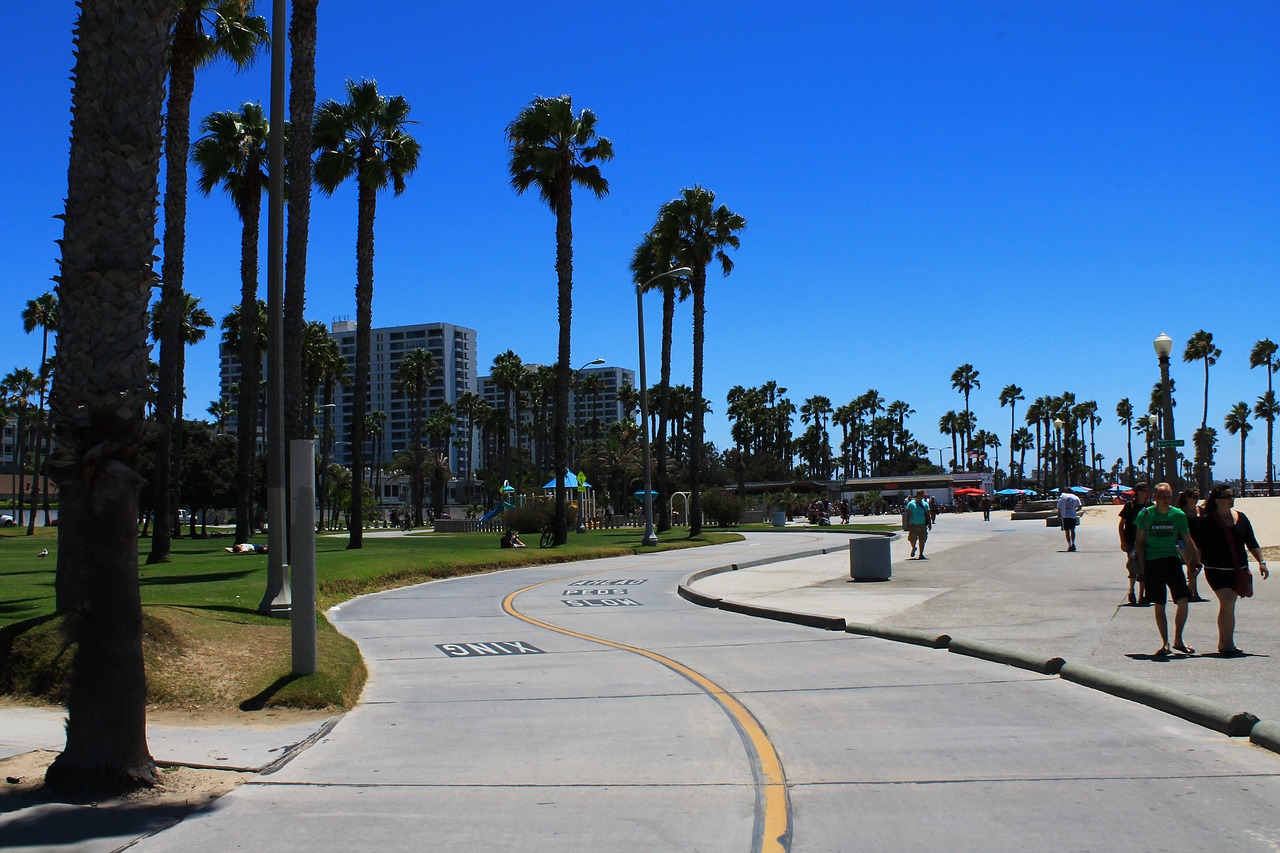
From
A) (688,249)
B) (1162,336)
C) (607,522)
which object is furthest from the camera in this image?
(607,522)

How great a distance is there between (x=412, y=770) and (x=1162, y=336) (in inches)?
762

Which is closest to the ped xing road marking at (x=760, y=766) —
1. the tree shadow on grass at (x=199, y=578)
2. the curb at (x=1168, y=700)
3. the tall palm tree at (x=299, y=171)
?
the curb at (x=1168, y=700)

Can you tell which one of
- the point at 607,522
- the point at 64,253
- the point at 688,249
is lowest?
the point at 607,522

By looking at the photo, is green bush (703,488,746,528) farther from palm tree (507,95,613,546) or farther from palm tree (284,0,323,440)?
palm tree (284,0,323,440)

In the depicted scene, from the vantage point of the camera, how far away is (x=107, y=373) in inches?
263

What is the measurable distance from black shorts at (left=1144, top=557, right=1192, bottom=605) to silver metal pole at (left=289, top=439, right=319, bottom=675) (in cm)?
833

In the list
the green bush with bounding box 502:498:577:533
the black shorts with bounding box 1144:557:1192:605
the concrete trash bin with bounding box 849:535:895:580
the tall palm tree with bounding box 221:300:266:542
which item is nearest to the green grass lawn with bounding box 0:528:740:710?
the black shorts with bounding box 1144:557:1192:605

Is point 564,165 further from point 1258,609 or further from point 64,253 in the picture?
point 64,253

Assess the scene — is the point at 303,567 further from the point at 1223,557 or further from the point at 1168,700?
the point at 1223,557

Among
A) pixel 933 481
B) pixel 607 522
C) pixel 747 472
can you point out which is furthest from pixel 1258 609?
pixel 747 472

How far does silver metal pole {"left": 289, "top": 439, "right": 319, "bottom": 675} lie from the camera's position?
9.95m

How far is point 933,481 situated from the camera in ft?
380

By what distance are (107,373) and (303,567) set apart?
3.79 m

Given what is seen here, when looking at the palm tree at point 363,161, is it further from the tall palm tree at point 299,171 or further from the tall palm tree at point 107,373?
the tall palm tree at point 107,373
